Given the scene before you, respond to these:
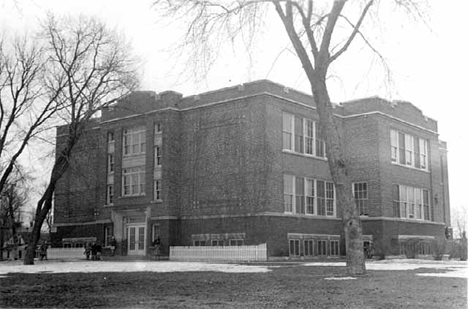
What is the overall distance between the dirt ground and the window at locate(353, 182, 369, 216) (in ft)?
84.6

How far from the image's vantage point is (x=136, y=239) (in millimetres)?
40969

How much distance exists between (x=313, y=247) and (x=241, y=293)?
26094 millimetres

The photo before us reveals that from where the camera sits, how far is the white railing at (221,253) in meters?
32.0

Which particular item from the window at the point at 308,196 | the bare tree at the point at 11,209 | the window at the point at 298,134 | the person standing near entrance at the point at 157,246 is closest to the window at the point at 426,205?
the window at the point at 308,196

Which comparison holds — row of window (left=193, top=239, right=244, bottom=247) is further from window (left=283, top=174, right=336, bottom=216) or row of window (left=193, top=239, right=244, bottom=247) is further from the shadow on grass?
the shadow on grass

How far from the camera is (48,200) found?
110ft

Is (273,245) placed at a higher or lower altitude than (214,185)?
lower

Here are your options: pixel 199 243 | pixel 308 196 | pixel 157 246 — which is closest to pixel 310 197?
pixel 308 196

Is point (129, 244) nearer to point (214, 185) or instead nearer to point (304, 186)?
point (214, 185)

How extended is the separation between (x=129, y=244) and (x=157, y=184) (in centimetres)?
489

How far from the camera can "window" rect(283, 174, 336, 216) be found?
121ft

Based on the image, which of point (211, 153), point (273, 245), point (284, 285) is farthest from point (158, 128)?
point (284, 285)

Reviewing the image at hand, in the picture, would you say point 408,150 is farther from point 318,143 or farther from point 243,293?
point 243,293

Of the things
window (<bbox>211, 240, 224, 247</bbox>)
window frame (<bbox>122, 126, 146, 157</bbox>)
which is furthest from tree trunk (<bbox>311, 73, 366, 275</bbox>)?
window frame (<bbox>122, 126, 146, 157</bbox>)
